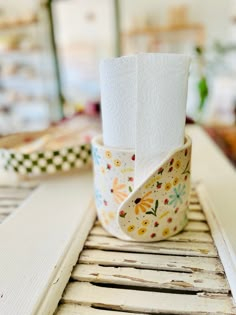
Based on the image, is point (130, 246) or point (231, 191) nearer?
point (130, 246)

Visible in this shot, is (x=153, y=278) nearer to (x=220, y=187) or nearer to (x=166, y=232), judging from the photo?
(x=166, y=232)

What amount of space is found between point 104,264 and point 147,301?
84 millimetres

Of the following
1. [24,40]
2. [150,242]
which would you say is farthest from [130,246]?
[24,40]

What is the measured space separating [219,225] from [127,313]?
22 cm

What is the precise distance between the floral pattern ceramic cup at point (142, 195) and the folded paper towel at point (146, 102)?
2 centimetres

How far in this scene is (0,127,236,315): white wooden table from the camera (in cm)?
33

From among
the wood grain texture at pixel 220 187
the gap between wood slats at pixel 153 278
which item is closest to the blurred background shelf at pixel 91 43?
the wood grain texture at pixel 220 187

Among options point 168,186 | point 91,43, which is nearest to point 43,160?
point 168,186

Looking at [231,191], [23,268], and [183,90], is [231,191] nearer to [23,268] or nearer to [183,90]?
[183,90]

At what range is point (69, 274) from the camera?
37 centimetres

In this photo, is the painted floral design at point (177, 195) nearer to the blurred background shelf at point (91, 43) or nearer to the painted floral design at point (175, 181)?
the painted floral design at point (175, 181)

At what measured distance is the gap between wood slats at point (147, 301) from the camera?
32 cm

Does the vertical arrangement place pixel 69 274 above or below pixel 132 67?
below

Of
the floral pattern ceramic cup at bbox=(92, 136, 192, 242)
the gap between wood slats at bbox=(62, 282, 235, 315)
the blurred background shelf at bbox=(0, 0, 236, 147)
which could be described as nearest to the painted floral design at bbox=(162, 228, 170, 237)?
the floral pattern ceramic cup at bbox=(92, 136, 192, 242)
